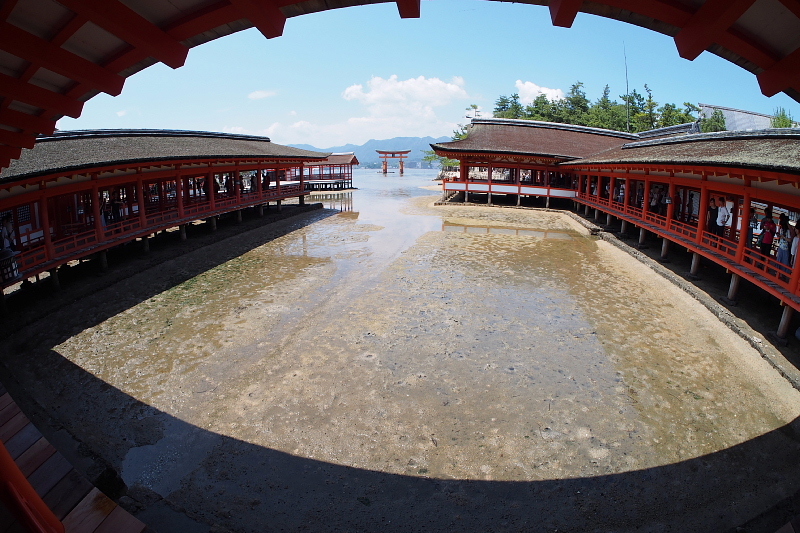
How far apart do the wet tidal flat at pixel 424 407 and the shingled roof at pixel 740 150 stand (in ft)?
11.1

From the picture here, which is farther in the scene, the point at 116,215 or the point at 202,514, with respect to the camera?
the point at 116,215

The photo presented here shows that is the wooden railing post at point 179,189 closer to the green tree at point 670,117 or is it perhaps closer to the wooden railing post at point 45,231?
the wooden railing post at point 45,231

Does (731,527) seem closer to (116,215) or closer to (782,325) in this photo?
(782,325)

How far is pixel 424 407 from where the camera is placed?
6898mm

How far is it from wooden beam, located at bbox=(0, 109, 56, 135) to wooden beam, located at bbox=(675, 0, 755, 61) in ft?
19.7

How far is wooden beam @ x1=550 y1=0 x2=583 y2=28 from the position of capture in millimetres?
3348

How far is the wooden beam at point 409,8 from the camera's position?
11.6 ft

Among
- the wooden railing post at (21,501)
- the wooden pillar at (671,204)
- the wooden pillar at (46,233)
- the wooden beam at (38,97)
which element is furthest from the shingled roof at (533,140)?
the wooden railing post at (21,501)

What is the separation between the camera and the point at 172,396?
23.4 feet

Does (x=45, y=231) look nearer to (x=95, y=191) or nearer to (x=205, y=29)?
(x=95, y=191)

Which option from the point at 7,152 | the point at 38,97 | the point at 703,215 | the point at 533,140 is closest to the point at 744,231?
the point at 703,215

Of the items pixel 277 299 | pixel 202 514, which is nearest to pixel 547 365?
pixel 202 514

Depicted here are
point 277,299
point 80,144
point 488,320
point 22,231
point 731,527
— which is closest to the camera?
point 731,527

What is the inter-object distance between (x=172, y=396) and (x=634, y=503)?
6464mm
